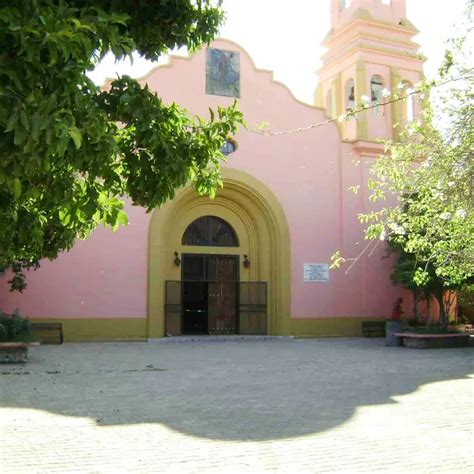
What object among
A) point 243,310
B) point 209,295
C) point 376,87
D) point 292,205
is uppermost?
point 376,87

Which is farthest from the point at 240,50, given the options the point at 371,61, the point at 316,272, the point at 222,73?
the point at 316,272

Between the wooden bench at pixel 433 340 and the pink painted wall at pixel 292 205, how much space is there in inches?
129

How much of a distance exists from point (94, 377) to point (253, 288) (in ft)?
34.6

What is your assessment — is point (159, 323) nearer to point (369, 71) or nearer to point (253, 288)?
point (253, 288)

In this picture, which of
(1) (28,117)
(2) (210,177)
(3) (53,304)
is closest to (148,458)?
(2) (210,177)

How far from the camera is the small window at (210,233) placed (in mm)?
20656

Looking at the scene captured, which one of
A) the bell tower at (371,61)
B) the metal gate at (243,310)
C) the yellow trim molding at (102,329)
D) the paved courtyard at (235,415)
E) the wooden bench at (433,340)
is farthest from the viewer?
the bell tower at (371,61)

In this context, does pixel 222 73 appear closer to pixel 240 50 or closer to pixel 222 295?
pixel 240 50

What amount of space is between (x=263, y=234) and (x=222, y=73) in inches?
228

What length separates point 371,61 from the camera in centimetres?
2253

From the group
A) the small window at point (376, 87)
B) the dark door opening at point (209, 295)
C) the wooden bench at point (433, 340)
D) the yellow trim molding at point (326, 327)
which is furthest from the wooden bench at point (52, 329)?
the small window at point (376, 87)

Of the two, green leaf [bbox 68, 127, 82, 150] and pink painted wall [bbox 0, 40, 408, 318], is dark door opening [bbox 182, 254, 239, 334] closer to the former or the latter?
pink painted wall [bbox 0, 40, 408, 318]

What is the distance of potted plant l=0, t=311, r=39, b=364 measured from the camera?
12500 millimetres

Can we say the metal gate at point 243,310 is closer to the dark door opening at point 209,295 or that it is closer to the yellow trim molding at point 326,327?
the dark door opening at point 209,295
